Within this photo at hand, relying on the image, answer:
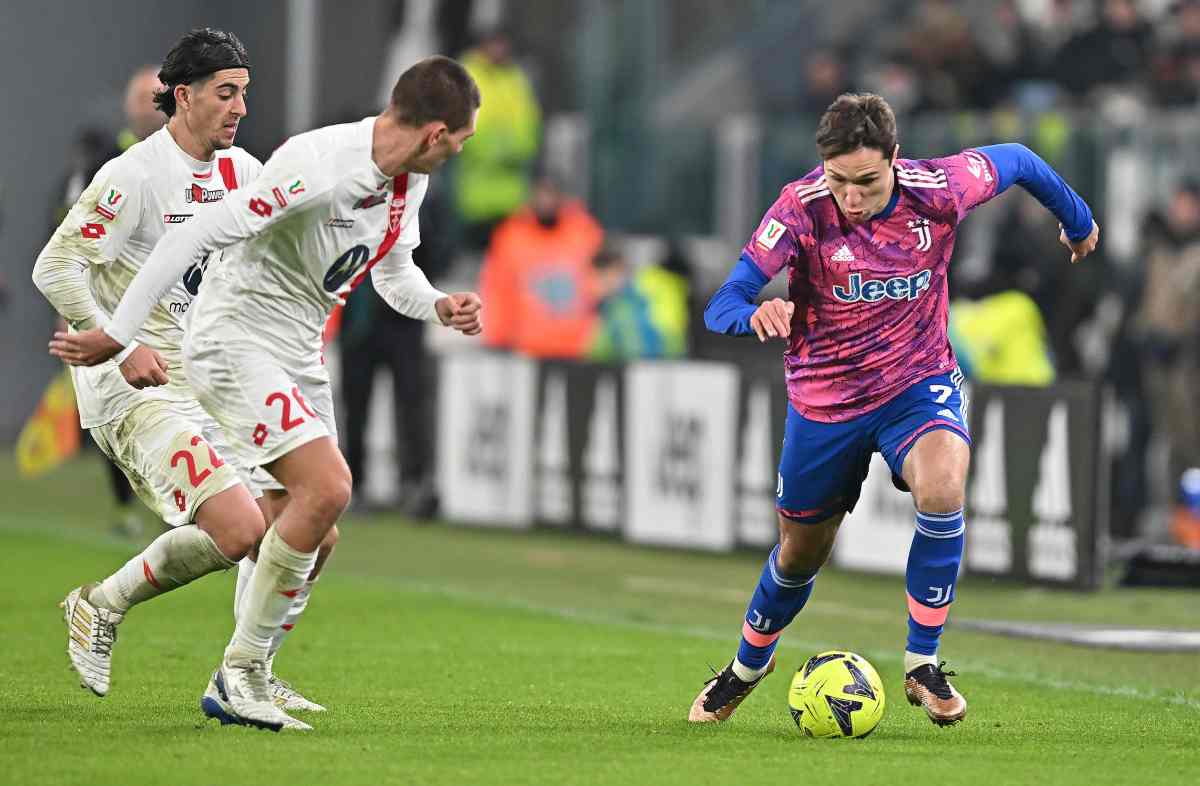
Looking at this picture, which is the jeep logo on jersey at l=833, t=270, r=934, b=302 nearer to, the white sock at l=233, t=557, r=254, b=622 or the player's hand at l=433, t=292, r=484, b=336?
the player's hand at l=433, t=292, r=484, b=336

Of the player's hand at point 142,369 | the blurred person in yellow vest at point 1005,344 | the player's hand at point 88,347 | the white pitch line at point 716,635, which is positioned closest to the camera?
A: the player's hand at point 88,347

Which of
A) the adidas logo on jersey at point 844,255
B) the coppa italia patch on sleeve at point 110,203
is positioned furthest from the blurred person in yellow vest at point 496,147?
Result: the adidas logo on jersey at point 844,255

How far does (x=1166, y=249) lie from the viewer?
15977 millimetres

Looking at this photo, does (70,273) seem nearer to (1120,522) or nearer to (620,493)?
(620,493)

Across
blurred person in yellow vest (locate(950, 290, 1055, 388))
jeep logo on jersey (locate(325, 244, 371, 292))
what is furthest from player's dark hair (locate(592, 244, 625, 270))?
jeep logo on jersey (locate(325, 244, 371, 292))

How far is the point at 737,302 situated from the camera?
7590 millimetres

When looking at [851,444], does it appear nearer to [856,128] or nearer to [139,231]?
[856,128]

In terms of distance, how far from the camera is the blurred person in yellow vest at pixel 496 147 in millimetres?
20953

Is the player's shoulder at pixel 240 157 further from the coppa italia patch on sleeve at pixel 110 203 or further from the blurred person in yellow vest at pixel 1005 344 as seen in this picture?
the blurred person in yellow vest at pixel 1005 344

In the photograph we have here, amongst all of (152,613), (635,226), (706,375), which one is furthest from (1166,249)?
(152,613)

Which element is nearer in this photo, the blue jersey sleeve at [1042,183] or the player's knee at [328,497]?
the player's knee at [328,497]

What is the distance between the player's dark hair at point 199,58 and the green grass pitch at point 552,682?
220 centimetres

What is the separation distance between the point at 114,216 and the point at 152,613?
12.1ft

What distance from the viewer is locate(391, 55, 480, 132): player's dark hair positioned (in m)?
7.22
